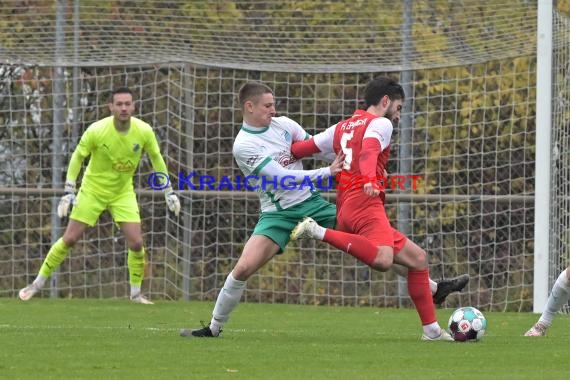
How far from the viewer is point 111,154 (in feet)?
43.0

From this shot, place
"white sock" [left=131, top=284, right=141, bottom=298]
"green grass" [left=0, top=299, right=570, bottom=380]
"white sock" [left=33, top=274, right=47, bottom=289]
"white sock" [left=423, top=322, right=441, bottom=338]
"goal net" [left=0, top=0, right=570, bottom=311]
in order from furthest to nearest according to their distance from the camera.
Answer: "goal net" [left=0, top=0, right=570, bottom=311] < "white sock" [left=131, top=284, right=141, bottom=298] < "white sock" [left=33, top=274, right=47, bottom=289] < "white sock" [left=423, top=322, right=441, bottom=338] < "green grass" [left=0, top=299, right=570, bottom=380]

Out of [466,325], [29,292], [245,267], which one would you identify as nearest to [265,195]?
[245,267]

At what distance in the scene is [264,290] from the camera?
1547 centimetres

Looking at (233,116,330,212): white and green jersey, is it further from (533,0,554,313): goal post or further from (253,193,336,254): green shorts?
(533,0,554,313): goal post

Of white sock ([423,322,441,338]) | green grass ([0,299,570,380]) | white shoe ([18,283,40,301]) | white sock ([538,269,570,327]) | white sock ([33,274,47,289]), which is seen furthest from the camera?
white shoe ([18,283,40,301])

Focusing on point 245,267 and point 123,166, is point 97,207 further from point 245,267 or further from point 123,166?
point 245,267

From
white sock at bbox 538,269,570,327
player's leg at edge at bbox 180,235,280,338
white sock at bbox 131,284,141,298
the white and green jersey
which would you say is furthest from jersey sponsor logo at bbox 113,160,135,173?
white sock at bbox 538,269,570,327

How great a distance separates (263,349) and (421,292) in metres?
1.20

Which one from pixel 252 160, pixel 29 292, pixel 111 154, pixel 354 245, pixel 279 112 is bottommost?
pixel 29 292

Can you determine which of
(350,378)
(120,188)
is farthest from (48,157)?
(350,378)

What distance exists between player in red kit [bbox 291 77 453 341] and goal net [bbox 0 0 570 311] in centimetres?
482

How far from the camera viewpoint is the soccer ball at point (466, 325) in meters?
8.62

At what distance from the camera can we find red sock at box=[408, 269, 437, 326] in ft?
28.3

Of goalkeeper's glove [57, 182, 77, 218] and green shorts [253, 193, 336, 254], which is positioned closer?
green shorts [253, 193, 336, 254]
